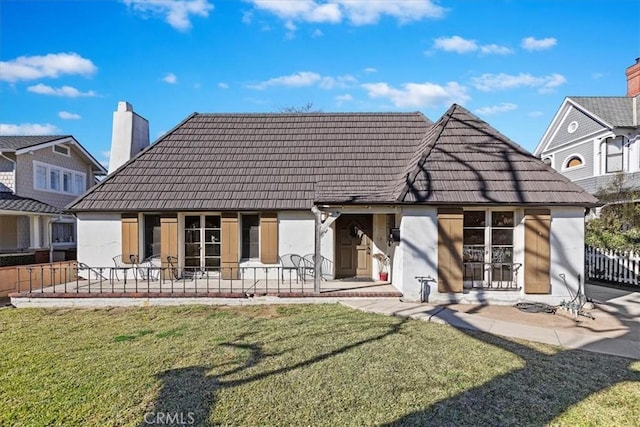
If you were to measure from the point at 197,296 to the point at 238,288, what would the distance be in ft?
3.49

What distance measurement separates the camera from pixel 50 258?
16641 mm

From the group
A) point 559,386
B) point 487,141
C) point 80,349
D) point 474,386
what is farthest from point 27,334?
point 487,141

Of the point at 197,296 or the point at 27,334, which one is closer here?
the point at 27,334

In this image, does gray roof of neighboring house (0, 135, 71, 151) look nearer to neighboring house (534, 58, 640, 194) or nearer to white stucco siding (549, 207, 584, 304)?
white stucco siding (549, 207, 584, 304)

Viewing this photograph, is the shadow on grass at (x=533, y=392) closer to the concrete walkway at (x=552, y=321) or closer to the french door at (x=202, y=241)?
the concrete walkway at (x=552, y=321)

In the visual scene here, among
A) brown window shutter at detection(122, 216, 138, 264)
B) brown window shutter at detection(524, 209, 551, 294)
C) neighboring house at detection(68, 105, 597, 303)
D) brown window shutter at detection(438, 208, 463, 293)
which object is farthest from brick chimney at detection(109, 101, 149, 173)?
brown window shutter at detection(524, 209, 551, 294)

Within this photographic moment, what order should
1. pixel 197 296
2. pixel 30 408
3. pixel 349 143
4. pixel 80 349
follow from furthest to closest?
pixel 349 143 < pixel 197 296 < pixel 80 349 < pixel 30 408

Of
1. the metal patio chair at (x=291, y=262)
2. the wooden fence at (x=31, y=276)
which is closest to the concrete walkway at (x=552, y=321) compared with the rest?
the metal patio chair at (x=291, y=262)

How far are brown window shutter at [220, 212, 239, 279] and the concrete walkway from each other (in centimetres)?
371

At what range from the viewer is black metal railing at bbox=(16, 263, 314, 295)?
9.38 meters

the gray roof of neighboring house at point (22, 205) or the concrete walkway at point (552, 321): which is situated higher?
the gray roof of neighboring house at point (22, 205)

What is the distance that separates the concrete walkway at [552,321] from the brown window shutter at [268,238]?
285 centimetres

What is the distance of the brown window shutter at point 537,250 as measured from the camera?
8438 mm

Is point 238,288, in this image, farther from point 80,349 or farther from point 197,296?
point 80,349
